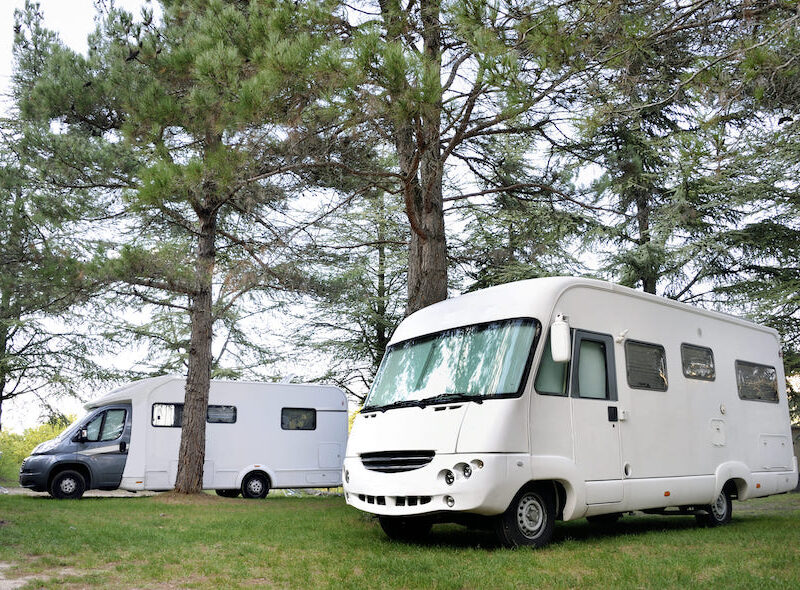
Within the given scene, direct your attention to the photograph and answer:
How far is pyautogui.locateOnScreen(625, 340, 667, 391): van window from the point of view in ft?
28.2

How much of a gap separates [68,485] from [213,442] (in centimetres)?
297

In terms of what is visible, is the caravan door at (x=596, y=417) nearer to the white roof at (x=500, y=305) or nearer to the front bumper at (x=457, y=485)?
the white roof at (x=500, y=305)

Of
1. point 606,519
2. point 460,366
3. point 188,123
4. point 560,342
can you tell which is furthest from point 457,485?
point 188,123

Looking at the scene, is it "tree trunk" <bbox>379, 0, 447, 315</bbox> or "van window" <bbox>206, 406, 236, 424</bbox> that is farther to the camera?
"van window" <bbox>206, 406, 236, 424</bbox>

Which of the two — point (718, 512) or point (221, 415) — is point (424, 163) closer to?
point (718, 512)

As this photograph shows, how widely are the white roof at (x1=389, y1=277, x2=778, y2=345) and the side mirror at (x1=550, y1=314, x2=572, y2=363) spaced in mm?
305

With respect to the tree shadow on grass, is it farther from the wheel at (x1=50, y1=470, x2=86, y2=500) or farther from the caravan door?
the wheel at (x1=50, y1=470, x2=86, y2=500)

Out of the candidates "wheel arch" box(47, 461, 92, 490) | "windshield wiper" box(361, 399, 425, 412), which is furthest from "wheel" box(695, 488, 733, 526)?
"wheel arch" box(47, 461, 92, 490)

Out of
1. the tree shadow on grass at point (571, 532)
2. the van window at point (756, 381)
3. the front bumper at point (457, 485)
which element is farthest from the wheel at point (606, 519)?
the front bumper at point (457, 485)

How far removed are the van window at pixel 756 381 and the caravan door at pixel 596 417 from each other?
2.99m

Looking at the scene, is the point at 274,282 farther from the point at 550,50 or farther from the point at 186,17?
the point at 550,50

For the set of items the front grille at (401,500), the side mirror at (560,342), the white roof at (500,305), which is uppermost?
the white roof at (500,305)

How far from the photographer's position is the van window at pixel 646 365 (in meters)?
8.59

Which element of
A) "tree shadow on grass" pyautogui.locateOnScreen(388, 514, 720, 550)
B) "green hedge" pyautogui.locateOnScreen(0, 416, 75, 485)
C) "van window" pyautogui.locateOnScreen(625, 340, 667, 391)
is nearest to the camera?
"tree shadow on grass" pyautogui.locateOnScreen(388, 514, 720, 550)
